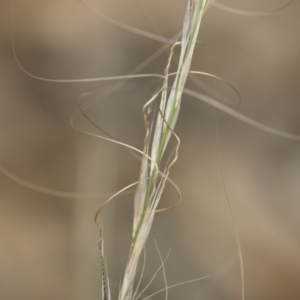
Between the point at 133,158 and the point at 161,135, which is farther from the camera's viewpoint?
the point at 133,158

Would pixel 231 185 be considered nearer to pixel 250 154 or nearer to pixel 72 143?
pixel 250 154

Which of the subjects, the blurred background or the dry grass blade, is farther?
the blurred background

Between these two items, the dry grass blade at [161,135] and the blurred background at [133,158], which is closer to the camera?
Answer: the dry grass blade at [161,135]

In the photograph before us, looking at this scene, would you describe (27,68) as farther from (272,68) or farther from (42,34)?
(272,68)

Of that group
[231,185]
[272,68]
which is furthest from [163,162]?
[272,68]

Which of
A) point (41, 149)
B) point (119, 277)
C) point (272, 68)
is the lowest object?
point (119, 277)

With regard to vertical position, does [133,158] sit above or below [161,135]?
below

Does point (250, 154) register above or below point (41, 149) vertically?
above
